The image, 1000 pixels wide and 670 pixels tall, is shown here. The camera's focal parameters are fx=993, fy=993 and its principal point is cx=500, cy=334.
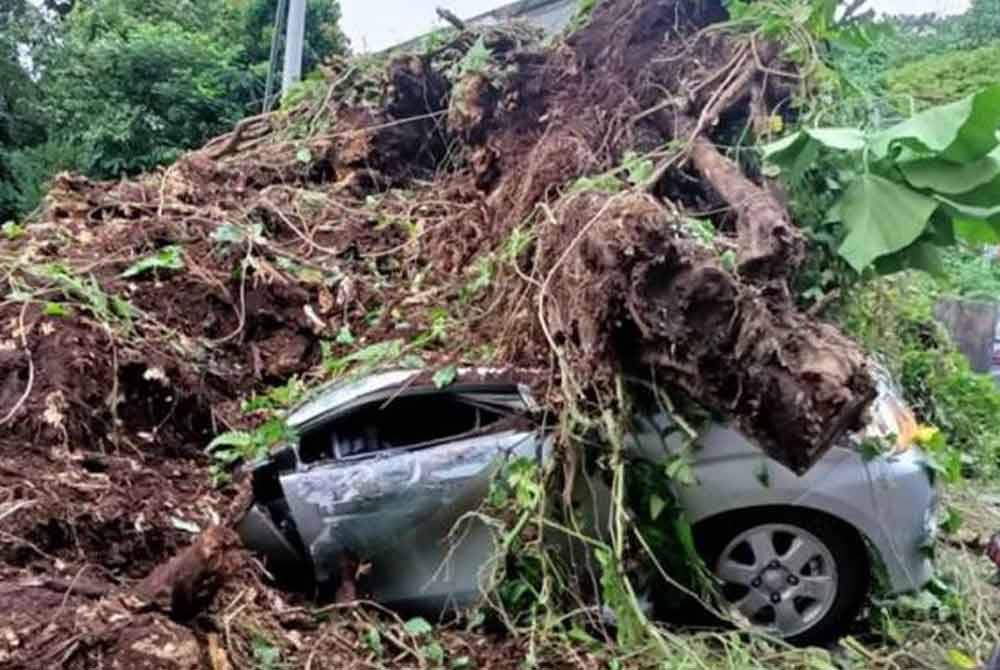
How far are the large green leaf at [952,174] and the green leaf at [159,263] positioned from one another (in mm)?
4289

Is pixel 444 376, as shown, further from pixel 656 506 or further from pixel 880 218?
pixel 880 218

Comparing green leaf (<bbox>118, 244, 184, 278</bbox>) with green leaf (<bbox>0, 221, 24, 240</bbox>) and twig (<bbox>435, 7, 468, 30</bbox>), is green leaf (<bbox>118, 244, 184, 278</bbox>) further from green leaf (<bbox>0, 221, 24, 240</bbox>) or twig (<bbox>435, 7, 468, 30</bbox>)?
twig (<bbox>435, 7, 468, 30</bbox>)

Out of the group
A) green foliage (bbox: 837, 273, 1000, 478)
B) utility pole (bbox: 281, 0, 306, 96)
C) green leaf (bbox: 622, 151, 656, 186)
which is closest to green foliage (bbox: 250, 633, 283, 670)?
green leaf (bbox: 622, 151, 656, 186)

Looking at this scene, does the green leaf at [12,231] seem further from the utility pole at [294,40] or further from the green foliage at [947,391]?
the green foliage at [947,391]

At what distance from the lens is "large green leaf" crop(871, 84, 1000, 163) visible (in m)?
3.76

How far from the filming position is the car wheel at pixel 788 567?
4.09 meters

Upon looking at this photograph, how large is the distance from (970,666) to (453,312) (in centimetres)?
301

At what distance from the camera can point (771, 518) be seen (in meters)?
4.08

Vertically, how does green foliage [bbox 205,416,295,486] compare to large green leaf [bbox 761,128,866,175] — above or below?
below

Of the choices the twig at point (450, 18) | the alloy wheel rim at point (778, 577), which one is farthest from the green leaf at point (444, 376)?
the twig at point (450, 18)

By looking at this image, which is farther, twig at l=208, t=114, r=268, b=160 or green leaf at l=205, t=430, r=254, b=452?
twig at l=208, t=114, r=268, b=160

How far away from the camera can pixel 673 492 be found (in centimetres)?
398

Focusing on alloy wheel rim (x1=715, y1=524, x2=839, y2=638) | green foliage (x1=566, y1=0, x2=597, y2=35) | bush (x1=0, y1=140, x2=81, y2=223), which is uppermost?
bush (x1=0, y1=140, x2=81, y2=223)

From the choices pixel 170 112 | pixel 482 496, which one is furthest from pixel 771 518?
pixel 170 112
